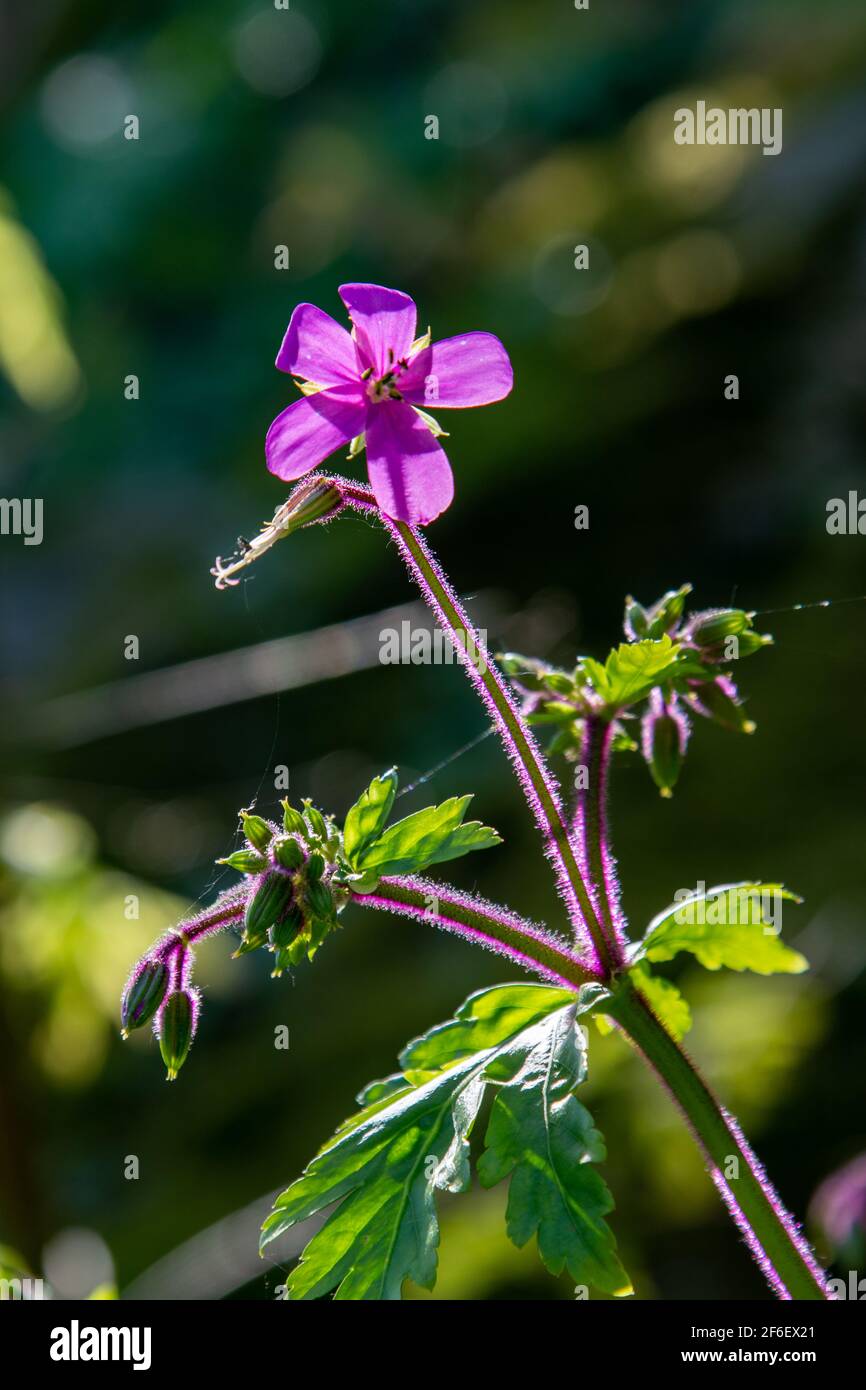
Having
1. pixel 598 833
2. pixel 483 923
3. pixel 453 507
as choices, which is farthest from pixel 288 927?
pixel 453 507

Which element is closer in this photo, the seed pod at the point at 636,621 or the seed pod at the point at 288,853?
the seed pod at the point at 288,853

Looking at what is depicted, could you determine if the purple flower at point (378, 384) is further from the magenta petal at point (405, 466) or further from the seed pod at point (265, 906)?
the seed pod at point (265, 906)

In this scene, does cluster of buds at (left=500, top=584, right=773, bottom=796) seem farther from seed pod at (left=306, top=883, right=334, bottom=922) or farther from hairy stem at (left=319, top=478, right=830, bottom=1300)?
seed pod at (left=306, top=883, right=334, bottom=922)

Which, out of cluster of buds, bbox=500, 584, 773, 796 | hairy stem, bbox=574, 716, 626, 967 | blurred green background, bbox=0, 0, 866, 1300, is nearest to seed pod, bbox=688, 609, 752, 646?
cluster of buds, bbox=500, 584, 773, 796

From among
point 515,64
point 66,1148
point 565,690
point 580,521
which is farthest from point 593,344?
point 565,690

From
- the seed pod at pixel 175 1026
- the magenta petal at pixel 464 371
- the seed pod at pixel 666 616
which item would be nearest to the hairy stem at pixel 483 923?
the seed pod at pixel 175 1026
